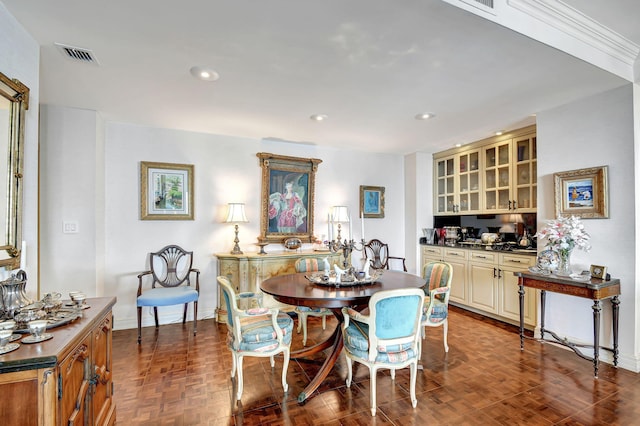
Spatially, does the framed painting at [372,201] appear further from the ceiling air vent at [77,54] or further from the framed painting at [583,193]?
the ceiling air vent at [77,54]

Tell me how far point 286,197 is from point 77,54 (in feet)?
9.24

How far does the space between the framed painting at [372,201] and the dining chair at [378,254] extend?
470 millimetres

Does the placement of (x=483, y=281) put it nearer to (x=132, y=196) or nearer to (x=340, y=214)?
(x=340, y=214)

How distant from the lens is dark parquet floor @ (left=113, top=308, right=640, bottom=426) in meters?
2.00

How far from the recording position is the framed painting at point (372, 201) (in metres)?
5.15


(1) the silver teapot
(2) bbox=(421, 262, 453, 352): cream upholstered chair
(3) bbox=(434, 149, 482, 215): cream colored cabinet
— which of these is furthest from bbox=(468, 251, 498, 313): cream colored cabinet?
(1) the silver teapot

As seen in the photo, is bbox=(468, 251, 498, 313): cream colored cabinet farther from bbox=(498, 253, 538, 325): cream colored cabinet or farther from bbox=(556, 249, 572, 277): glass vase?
bbox=(556, 249, 572, 277): glass vase

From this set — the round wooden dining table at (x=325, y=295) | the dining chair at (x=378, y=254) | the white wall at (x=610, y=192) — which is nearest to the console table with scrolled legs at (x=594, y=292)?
the white wall at (x=610, y=192)

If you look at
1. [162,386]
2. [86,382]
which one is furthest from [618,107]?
[162,386]

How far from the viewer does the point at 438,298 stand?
3037 millimetres

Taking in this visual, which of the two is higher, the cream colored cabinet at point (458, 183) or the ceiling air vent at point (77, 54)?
the ceiling air vent at point (77, 54)

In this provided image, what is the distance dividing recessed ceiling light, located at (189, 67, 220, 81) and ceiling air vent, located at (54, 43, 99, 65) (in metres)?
0.67

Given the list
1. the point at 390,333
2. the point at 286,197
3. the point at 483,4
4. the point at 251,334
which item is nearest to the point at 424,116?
the point at 483,4

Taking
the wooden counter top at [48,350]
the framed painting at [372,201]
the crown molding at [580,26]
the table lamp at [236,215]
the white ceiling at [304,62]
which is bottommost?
the wooden counter top at [48,350]
